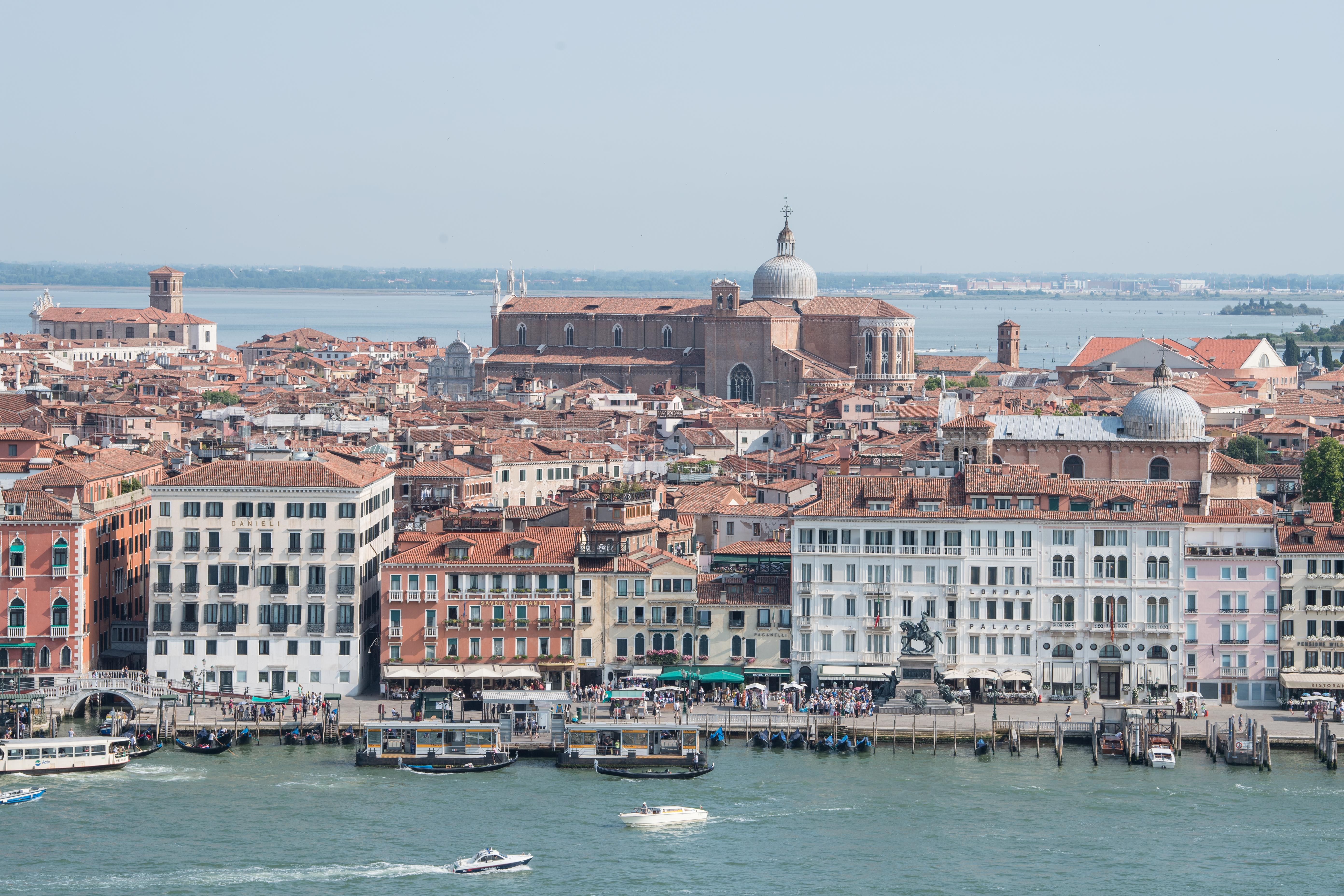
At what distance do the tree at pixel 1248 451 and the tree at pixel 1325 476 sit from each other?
224 inches

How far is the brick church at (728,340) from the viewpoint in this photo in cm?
8869

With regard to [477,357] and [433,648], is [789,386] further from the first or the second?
[433,648]

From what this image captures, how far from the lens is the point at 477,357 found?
99.2 metres

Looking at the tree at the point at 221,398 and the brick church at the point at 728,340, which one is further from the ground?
the brick church at the point at 728,340

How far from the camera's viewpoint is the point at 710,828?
29.3m

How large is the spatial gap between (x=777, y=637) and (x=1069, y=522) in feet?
15.6

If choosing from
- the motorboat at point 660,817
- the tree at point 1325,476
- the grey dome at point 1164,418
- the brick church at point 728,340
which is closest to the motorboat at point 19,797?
the motorboat at point 660,817

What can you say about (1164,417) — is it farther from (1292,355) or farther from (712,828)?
(1292,355)

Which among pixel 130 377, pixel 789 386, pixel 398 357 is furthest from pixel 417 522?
pixel 398 357

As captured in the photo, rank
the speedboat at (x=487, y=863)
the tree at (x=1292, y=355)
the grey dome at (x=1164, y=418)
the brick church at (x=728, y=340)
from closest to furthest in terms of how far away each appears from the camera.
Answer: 1. the speedboat at (x=487, y=863)
2. the grey dome at (x=1164, y=418)
3. the brick church at (x=728, y=340)
4. the tree at (x=1292, y=355)

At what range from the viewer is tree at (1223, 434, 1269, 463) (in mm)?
57719

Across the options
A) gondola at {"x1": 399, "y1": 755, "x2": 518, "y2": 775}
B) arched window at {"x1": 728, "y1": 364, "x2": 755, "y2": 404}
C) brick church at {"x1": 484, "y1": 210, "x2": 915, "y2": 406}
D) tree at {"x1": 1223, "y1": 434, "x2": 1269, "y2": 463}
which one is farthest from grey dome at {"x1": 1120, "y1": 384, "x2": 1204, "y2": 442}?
arched window at {"x1": 728, "y1": 364, "x2": 755, "y2": 404}

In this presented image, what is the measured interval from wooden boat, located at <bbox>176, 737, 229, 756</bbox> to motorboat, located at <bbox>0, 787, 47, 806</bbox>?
289 centimetres

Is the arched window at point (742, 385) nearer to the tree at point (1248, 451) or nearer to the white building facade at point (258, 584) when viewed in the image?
the tree at point (1248, 451)
